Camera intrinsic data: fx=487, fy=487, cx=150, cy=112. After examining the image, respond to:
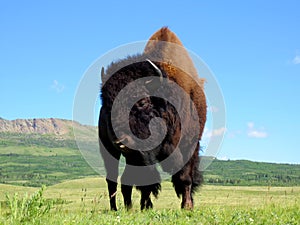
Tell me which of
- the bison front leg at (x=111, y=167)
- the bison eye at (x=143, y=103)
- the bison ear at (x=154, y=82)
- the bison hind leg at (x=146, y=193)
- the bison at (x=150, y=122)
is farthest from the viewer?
the bison hind leg at (x=146, y=193)

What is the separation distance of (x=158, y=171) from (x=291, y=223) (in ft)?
12.8

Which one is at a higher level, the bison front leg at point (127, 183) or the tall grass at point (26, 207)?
the bison front leg at point (127, 183)

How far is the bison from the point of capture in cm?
994

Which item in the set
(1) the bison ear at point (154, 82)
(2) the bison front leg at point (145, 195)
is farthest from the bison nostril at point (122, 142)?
(2) the bison front leg at point (145, 195)

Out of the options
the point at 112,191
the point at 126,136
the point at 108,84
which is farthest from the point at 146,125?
the point at 112,191

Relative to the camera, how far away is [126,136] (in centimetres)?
969

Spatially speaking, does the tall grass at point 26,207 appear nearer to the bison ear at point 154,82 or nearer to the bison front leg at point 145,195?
the bison ear at point 154,82

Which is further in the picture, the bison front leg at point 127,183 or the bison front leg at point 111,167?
the bison front leg at point 111,167

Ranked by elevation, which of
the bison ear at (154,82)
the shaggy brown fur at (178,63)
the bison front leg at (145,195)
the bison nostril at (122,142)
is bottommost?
the bison front leg at (145,195)

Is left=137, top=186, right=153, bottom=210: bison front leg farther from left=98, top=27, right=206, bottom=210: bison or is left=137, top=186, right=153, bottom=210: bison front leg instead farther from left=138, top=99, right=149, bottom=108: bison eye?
left=138, top=99, right=149, bottom=108: bison eye

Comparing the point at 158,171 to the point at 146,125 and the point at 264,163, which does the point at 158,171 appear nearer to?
the point at 146,125

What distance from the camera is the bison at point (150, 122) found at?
9.94 metres

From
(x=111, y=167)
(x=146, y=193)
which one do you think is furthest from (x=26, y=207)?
(x=146, y=193)

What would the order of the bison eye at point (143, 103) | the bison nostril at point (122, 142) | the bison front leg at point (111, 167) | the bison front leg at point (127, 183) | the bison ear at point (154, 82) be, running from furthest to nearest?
the bison front leg at point (111, 167), the bison front leg at point (127, 183), the bison ear at point (154, 82), the bison eye at point (143, 103), the bison nostril at point (122, 142)
